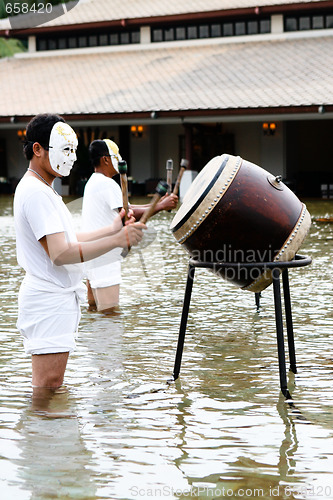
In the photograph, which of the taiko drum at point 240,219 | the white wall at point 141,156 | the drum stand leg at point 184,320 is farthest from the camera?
the white wall at point 141,156

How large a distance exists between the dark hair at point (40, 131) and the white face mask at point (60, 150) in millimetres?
29

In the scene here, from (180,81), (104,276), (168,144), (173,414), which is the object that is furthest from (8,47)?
(173,414)

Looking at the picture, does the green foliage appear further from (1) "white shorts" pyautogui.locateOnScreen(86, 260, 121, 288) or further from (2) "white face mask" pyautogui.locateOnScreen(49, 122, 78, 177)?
(2) "white face mask" pyautogui.locateOnScreen(49, 122, 78, 177)

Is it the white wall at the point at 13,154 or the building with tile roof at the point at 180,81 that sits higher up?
the building with tile roof at the point at 180,81

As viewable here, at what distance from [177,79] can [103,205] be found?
19936mm

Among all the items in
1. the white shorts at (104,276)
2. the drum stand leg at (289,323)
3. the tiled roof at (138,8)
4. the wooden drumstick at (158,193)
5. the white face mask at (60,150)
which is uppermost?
the tiled roof at (138,8)

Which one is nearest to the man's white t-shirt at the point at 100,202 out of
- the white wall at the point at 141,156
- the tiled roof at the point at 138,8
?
the tiled roof at the point at 138,8

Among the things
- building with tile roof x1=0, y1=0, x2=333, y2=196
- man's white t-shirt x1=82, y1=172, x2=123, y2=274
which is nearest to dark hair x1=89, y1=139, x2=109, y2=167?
man's white t-shirt x1=82, y1=172, x2=123, y2=274

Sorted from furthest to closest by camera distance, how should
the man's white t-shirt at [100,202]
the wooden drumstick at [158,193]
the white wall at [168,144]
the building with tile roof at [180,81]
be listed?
the white wall at [168,144]
the building with tile roof at [180,81]
the man's white t-shirt at [100,202]
the wooden drumstick at [158,193]

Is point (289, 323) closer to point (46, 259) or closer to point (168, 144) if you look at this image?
point (46, 259)

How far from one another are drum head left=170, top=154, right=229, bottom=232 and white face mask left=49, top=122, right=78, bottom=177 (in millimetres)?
753

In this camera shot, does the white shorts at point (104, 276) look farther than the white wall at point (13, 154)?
No

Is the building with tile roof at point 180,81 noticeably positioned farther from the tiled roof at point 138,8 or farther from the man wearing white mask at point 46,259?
the man wearing white mask at point 46,259

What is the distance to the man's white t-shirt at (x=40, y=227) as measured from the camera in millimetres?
4270
